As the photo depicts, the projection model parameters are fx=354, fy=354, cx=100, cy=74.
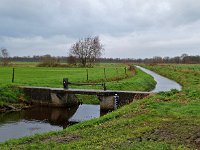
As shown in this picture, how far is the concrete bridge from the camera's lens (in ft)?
94.0

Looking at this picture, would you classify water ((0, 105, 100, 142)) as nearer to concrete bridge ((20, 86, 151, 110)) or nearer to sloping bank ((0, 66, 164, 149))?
concrete bridge ((20, 86, 151, 110))

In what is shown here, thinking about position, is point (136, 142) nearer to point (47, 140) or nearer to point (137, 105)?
point (47, 140)

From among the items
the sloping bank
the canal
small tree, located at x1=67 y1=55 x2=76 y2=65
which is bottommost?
the canal

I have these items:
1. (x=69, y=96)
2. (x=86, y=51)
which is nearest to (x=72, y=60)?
(x=86, y=51)

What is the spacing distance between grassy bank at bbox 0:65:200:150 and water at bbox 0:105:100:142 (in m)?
3.87

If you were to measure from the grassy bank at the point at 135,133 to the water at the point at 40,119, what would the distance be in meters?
3.87

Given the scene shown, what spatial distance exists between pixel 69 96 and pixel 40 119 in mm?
7776

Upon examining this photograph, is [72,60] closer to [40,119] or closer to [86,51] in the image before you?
[86,51]

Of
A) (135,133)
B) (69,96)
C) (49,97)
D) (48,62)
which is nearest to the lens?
(135,133)

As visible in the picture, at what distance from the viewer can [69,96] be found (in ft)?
106

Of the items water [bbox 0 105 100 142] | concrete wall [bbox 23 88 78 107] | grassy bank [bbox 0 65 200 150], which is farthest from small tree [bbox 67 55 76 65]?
grassy bank [bbox 0 65 200 150]

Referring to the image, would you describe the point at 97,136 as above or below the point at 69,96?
above

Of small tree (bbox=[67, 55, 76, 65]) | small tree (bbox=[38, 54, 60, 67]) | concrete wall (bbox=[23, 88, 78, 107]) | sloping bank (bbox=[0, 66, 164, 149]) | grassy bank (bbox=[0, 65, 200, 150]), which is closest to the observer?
grassy bank (bbox=[0, 65, 200, 150])

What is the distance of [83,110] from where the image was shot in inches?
1142
